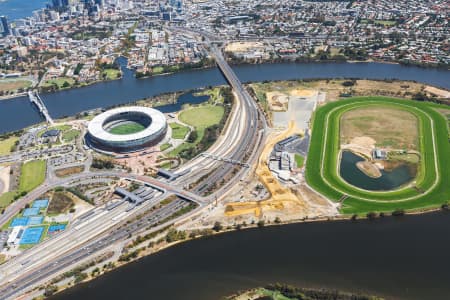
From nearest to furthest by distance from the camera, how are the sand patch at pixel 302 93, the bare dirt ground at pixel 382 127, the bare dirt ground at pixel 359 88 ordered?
1. the bare dirt ground at pixel 382 127
2. the bare dirt ground at pixel 359 88
3. the sand patch at pixel 302 93

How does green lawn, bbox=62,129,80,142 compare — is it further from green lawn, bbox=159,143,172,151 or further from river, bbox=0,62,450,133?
green lawn, bbox=159,143,172,151

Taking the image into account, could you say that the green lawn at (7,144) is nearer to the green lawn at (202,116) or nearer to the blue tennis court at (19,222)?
the blue tennis court at (19,222)

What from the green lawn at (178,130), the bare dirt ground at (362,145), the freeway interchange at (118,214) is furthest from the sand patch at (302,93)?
the green lawn at (178,130)

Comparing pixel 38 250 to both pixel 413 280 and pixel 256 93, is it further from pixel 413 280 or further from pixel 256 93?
pixel 256 93

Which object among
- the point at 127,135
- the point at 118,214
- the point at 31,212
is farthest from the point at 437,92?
the point at 31,212

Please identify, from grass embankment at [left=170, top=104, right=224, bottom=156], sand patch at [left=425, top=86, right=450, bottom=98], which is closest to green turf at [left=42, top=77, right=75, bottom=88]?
grass embankment at [left=170, top=104, right=224, bottom=156]
